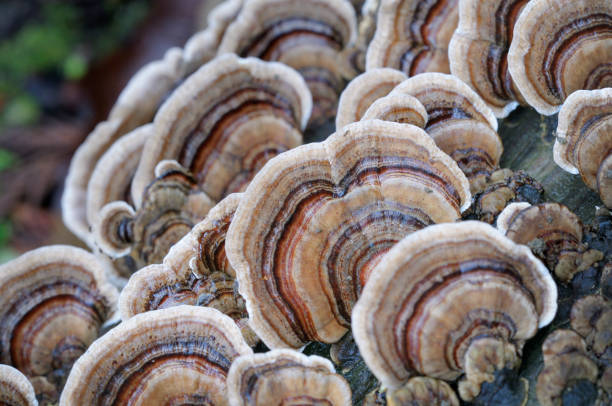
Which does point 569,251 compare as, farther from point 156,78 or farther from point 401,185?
point 156,78

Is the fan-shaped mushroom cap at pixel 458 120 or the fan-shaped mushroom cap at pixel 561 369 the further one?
the fan-shaped mushroom cap at pixel 458 120

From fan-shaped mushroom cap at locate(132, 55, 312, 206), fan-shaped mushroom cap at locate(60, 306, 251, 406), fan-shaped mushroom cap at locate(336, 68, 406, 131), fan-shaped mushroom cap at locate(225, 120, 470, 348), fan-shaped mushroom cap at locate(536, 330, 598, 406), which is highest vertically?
fan-shaped mushroom cap at locate(132, 55, 312, 206)

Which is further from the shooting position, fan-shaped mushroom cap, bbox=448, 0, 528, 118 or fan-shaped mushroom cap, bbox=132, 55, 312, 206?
fan-shaped mushroom cap, bbox=132, 55, 312, 206

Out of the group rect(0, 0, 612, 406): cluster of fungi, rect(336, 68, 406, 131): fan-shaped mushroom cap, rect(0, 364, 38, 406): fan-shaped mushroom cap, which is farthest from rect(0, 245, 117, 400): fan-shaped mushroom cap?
rect(336, 68, 406, 131): fan-shaped mushroom cap

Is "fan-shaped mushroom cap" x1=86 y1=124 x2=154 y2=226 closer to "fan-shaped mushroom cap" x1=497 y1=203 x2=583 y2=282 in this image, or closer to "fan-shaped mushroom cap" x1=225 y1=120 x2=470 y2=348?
"fan-shaped mushroom cap" x1=225 y1=120 x2=470 y2=348

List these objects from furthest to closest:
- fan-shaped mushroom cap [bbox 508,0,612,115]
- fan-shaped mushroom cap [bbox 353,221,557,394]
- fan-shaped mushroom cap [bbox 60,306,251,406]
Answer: fan-shaped mushroom cap [bbox 508,0,612,115] → fan-shaped mushroom cap [bbox 60,306,251,406] → fan-shaped mushroom cap [bbox 353,221,557,394]

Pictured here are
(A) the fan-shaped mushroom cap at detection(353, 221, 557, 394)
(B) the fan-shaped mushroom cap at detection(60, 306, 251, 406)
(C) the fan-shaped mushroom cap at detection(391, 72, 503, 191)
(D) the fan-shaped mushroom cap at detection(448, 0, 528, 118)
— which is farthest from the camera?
(D) the fan-shaped mushroom cap at detection(448, 0, 528, 118)

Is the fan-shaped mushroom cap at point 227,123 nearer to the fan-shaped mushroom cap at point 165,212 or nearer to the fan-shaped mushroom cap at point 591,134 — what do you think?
the fan-shaped mushroom cap at point 165,212

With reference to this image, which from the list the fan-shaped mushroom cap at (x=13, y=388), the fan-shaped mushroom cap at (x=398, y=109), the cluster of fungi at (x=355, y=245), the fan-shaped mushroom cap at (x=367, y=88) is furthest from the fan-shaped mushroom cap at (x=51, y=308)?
the fan-shaped mushroom cap at (x=398, y=109)
